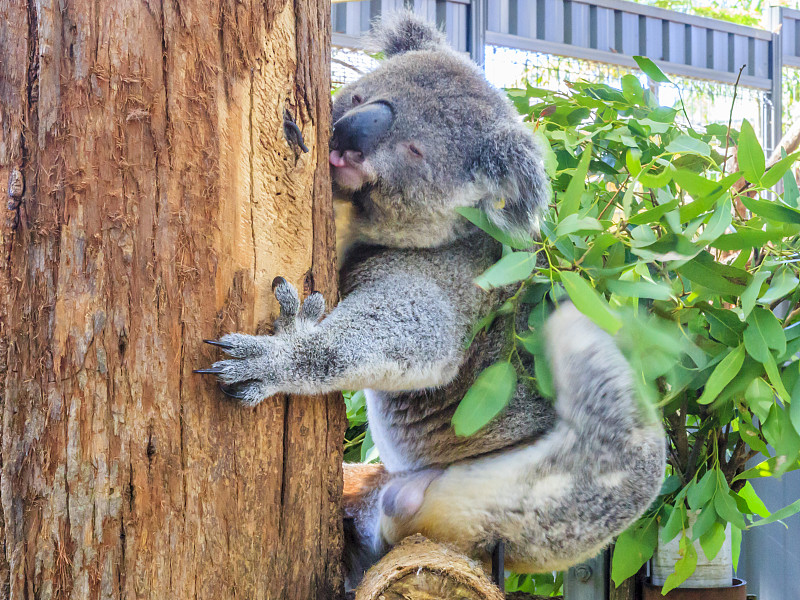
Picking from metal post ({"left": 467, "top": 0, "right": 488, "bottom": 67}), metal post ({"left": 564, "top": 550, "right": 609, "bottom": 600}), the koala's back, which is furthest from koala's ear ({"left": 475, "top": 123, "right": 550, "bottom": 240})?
metal post ({"left": 467, "top": 0, "right": 488, "bottom": 67})

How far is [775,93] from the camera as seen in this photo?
5.39 metres

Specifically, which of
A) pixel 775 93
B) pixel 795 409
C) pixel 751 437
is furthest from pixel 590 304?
Answer: pixel 775 93

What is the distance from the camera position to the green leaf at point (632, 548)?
6.33ft

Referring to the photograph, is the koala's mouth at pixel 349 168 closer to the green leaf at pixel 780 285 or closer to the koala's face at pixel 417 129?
the koala's face at pixel 417 129

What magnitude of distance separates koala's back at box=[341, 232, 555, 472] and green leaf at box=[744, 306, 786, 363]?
51cm

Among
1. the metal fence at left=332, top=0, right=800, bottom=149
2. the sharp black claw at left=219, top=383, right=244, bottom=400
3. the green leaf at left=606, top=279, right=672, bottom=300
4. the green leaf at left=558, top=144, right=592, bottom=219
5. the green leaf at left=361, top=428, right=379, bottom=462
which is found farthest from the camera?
the metal fence at left=332, top=0, right=800, bottom=149

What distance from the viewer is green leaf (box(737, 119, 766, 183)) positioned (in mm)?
1627

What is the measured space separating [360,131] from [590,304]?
0.68m

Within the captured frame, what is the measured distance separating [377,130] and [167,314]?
711mm

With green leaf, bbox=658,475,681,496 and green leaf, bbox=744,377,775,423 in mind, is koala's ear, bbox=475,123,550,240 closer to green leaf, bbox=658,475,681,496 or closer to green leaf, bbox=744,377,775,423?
green leaf, bbox=744,377,775,423

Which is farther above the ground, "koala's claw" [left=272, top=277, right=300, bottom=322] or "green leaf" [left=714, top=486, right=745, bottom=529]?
"koala's claw" [left=272, top=277, right=300, bottom=322]

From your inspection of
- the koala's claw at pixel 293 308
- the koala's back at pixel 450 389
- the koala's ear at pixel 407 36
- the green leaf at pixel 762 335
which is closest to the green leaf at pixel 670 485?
the koala's back at pixel 450 389

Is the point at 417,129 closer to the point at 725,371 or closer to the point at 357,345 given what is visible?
the point at 357,345

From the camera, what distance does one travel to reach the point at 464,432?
1.47m
